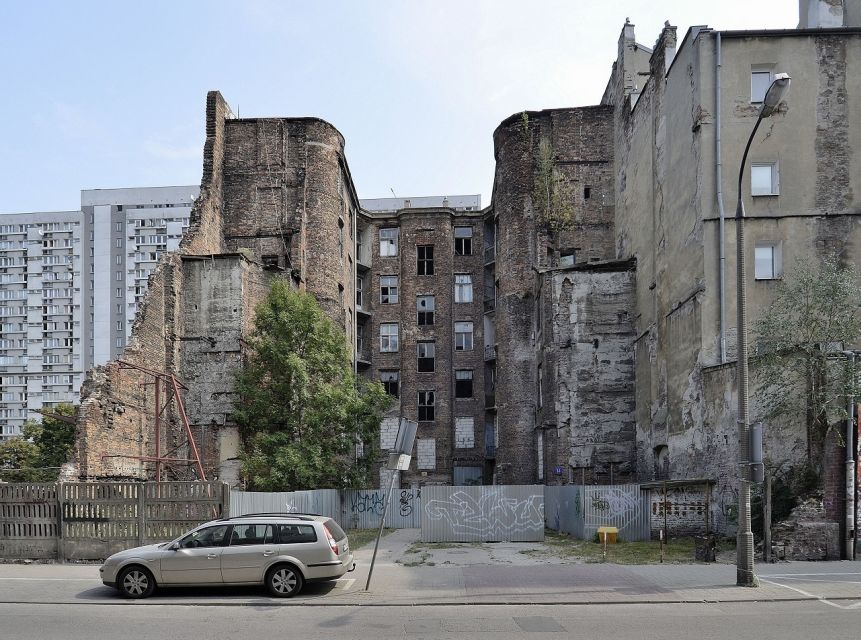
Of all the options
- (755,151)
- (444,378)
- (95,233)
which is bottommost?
(444,378)

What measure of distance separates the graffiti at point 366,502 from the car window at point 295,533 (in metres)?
A: 18.0

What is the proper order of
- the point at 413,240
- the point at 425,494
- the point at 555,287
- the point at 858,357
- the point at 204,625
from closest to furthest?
the point at 204,625 → the point at 858,357 → the point at 425,494 → the point at 555,287 → the point at 413,240

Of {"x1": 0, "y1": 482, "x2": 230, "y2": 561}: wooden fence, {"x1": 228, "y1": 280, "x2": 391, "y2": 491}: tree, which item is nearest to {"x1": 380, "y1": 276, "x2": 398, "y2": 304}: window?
{"x1": 228, "y1": 280, "x2": 391, "y2": 491}: tree

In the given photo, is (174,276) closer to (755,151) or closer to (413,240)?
(413,240)

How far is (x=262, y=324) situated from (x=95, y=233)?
7235 cm

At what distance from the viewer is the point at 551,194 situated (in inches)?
1507

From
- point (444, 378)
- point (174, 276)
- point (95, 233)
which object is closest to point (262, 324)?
point (174, 276)

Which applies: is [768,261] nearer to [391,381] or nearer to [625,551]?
[625,551]

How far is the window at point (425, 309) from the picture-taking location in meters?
46.9

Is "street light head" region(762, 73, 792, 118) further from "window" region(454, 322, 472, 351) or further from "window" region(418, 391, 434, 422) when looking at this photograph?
"window" region(418, 391, 434, 422)

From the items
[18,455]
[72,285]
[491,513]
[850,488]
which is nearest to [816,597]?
[850,488]

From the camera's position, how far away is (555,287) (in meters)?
33.5

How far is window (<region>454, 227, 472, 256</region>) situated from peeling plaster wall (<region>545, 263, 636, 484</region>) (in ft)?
47.8

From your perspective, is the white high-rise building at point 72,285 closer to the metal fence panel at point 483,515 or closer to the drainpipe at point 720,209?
the metal fence panel at point 483,515
